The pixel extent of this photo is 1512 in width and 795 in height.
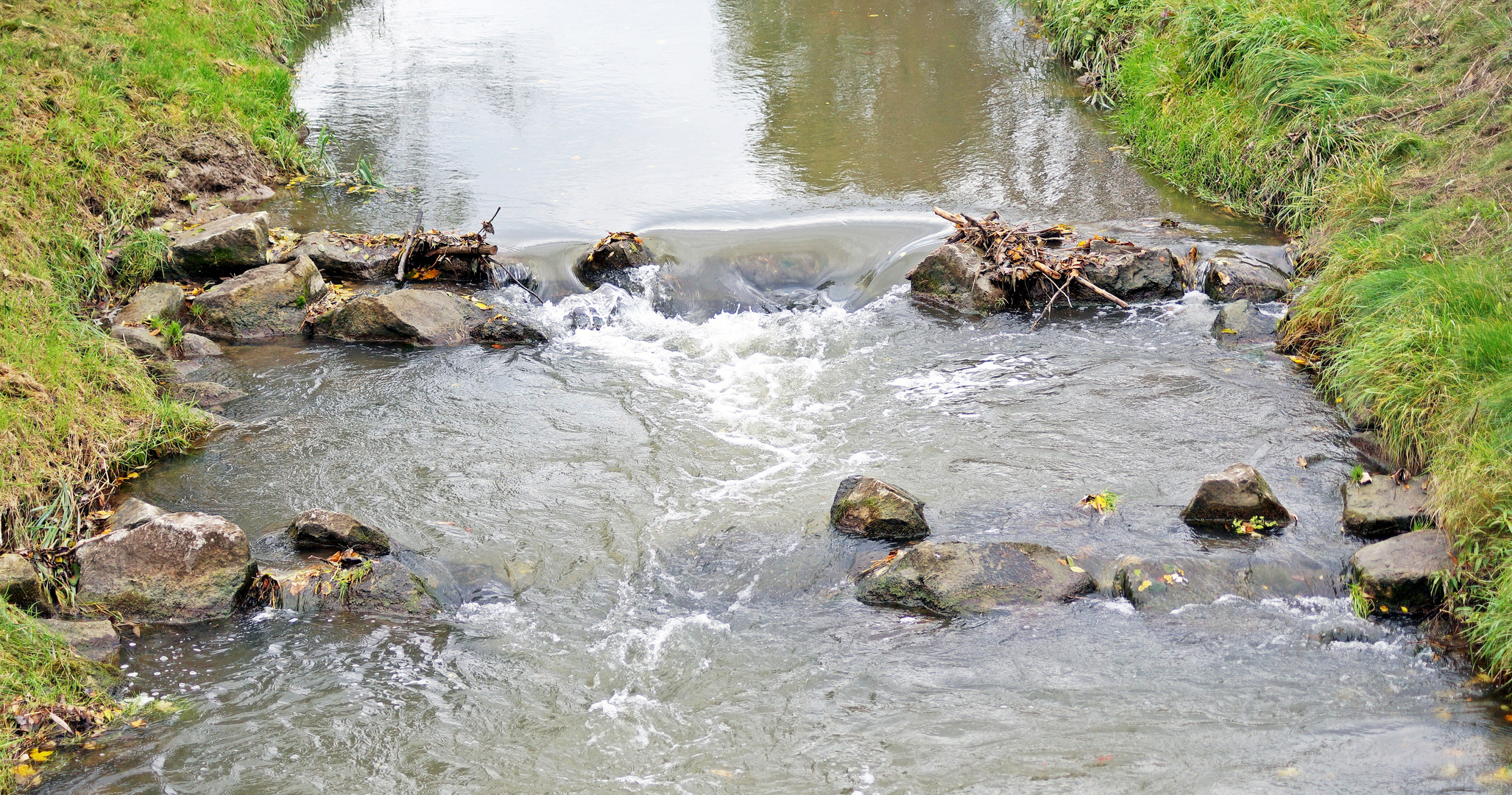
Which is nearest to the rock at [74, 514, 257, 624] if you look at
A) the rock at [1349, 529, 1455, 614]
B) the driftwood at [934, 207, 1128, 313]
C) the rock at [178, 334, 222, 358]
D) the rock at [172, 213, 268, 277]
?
the rock at [178, 334, 222, 358]

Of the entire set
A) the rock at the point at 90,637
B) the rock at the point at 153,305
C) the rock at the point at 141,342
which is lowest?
the rock at the point at 90,637

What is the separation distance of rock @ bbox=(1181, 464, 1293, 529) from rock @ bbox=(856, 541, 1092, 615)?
32.3 inches

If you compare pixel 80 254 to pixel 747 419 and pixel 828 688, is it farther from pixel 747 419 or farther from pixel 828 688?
pixel 828 688

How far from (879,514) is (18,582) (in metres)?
4.03

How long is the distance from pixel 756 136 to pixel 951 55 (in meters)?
3.54

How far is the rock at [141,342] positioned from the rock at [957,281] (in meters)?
5.60

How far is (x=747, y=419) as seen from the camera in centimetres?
666

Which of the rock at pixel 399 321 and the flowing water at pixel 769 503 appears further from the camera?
the rock at pixel 399 321

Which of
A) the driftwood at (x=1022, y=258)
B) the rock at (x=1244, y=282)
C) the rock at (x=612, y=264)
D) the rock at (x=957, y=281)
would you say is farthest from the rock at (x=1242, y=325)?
the rock at (x=612, y=264)

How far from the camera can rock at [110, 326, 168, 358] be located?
692 cm

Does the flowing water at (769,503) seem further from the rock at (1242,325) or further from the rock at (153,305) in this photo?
the rock at (153,305)

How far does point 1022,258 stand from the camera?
26.4ft

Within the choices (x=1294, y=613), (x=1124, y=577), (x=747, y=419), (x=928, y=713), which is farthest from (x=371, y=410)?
(x=1294, y=613)

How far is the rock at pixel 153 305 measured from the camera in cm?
732
